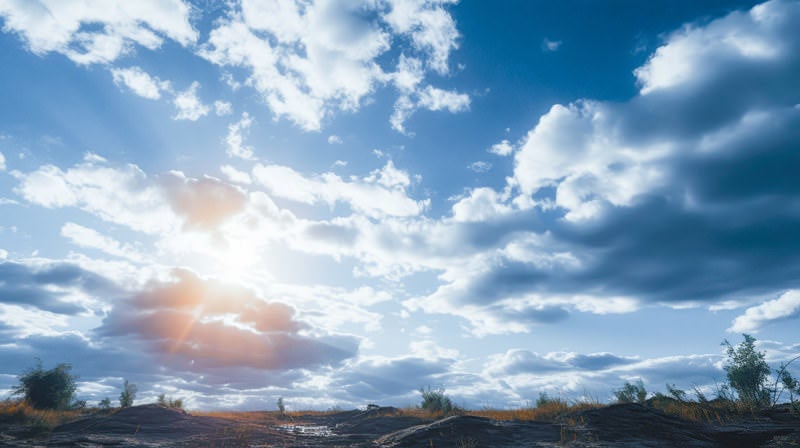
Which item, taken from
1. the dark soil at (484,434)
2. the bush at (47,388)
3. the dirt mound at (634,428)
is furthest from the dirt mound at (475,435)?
the bush at (47,388)

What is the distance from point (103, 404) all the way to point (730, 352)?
4056 centimetres

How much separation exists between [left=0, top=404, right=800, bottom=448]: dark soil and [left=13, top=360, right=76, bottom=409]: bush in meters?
8.09

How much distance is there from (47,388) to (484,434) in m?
22.9

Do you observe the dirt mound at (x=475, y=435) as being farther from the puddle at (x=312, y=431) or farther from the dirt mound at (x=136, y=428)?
the dirt mound at (x=136, y=428)

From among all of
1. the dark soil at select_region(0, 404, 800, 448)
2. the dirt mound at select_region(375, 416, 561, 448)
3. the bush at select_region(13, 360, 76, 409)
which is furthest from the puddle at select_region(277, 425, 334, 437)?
the bush at select_region(13, 360, 76, 409)

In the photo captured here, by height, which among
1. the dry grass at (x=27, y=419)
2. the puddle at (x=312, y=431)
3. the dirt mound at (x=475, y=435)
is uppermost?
the dry grass at (x=27, y=419)

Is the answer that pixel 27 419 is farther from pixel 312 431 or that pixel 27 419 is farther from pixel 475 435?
pixel 475 435

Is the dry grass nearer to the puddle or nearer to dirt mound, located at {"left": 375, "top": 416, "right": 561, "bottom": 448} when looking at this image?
the puddle

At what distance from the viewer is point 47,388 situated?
74.6 ft

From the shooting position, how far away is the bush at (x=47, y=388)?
22.5m

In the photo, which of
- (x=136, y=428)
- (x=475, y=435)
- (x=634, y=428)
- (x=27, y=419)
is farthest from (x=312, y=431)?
(x=634, y=428)

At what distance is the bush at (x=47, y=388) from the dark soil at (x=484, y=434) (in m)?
8.09

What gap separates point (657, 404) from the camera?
1661 centimetres

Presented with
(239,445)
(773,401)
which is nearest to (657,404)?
(773,401)
